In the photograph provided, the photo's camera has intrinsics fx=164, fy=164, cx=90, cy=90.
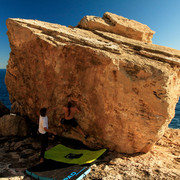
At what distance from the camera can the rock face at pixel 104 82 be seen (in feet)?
14.0

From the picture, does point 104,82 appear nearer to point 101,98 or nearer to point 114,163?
point 101,98

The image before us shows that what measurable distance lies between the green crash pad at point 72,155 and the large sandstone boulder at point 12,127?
1.92 m

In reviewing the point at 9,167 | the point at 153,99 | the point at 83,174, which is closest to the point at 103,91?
the point at 153,99

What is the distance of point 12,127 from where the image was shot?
21.2ft

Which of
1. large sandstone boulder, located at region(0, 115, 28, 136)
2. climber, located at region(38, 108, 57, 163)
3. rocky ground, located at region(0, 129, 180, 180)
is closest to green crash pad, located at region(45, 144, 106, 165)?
rocky ground, located at region(0, 129, 180, 180)

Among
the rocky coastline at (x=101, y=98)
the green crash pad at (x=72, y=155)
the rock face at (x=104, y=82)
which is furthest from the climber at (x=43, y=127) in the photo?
the rock face at (x=104, y=82)

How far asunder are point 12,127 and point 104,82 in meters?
4.26

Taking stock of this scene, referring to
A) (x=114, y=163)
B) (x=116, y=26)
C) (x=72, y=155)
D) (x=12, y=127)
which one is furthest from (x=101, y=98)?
(x=12, y=127)

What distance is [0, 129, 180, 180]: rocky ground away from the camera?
3797 mm

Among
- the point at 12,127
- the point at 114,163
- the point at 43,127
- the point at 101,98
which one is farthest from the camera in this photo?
the point at 12,127

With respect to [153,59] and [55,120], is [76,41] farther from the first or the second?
[55,120]

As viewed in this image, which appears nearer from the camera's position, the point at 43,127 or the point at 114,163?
the point at 114,163

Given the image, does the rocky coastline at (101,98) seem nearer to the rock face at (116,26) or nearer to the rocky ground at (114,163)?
the rocky ground at (114,163)

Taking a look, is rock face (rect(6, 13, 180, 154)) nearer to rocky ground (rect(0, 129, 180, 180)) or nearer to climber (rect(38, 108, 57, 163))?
rocky ground (rect(0, 129, 180, 180))
